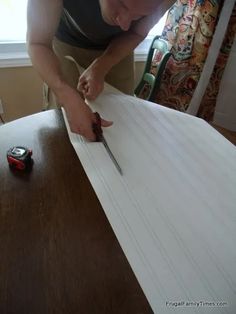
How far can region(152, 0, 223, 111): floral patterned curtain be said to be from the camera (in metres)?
1.49

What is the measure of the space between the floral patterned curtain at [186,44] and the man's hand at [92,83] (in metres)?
0.87

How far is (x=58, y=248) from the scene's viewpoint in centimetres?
49

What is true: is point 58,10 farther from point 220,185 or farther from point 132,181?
point 220,185

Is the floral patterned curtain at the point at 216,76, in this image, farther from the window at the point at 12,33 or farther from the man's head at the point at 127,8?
the man's head at the point at 127,8

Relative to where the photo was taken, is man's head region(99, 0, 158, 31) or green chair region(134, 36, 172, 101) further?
green chair region(134, 36, 172, 101)

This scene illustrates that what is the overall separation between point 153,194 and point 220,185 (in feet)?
0.52

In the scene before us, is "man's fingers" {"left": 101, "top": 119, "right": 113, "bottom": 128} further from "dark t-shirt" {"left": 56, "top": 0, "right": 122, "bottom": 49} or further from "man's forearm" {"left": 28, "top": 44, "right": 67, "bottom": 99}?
"dark t-shirt" {"left": 56, "top": 0, "right": 122, "bottom": 49}

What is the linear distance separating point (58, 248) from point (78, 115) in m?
0.37

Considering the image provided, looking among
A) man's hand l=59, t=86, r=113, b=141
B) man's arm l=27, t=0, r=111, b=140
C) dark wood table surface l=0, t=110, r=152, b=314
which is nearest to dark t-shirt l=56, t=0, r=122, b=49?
man's arm l=27, t=0, r=111, b=140

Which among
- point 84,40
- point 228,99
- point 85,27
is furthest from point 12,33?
point 228,99

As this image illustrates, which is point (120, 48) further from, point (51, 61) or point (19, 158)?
point (19, 158)

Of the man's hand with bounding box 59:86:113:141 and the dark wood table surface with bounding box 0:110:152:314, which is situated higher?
the man's hand with bounding box 59:86:113:141

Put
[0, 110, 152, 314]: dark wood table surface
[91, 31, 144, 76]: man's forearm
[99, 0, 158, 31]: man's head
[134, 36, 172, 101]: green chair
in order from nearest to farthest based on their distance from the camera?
1. [0, 110, 152, 314]: dark wood table surface
2. [99, 0, 158, 31]: man's head
3. [91, 31, 144, 76]: man's forearm
4. [134, 36, 172, 101]: green chair

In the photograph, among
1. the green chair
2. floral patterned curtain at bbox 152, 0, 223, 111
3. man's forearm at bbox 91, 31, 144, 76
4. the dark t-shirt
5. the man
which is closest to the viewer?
the man
